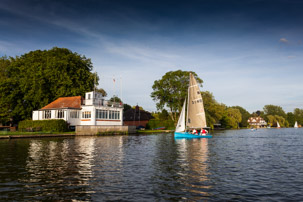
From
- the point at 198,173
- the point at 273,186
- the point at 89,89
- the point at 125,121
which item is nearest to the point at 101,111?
the point at 89,89

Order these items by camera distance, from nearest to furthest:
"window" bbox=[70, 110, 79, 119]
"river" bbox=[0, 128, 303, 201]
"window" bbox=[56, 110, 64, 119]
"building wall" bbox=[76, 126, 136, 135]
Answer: "river" bbox=[0, 128, 303, 201] < "building wall" bbox=[76, 126, 136, 135] < "window" bbox=[56, 110, 64, 119] < "window" bbox=[70, 110, 79, 119]

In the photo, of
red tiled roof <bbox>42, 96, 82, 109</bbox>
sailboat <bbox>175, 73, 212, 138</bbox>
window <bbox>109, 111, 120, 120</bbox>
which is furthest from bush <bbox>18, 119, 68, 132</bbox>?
sailboat <bbox>175, 73, 212, 138</bbox>

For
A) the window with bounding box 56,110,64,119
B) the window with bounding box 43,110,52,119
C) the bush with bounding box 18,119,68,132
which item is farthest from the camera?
the window with bounding box 43,110,52,119

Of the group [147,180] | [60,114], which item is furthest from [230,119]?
[147,180]

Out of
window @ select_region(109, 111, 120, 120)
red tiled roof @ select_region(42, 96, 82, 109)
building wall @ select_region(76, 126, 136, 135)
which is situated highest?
red tiled roof @ select_region(42, 96, 82, 109)

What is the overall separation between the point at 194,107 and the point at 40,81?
4088 centimetres

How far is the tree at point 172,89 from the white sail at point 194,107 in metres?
34.6

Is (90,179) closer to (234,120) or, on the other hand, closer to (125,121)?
(125,121)

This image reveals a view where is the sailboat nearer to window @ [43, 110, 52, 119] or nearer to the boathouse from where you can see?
the boathouse

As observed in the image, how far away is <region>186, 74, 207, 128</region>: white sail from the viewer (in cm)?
5442

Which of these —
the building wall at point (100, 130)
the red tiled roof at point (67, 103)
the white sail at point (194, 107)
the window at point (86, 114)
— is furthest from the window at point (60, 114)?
the white sail at point (194, 107)

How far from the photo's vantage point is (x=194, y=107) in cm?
5478

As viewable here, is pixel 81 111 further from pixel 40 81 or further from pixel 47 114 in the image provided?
pixel 40 81

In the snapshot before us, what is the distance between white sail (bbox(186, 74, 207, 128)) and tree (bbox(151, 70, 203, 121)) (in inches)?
1361
